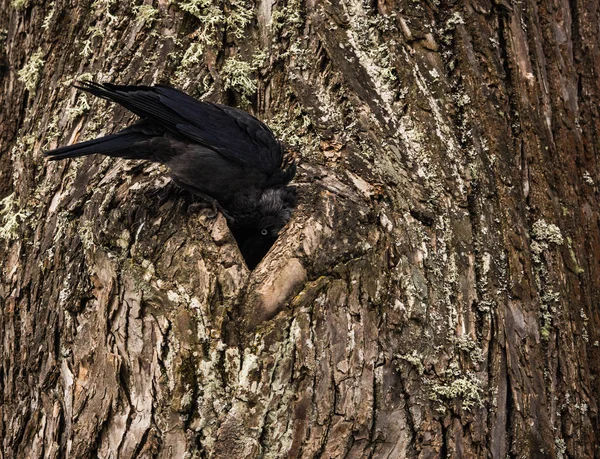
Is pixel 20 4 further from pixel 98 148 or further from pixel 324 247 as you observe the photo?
pixel 324 247

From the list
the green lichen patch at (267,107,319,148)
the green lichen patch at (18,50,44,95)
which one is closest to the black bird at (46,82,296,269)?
the green lichen patch at (267,107,319,148)

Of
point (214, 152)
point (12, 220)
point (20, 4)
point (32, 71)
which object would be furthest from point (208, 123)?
point (20, 4)

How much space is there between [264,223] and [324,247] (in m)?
0.64

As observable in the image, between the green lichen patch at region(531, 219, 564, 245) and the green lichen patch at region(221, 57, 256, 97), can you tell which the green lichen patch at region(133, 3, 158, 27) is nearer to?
the green lichen patch at region(221, 57, 256, 97)

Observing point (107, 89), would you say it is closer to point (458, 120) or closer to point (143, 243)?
point (143, 243)

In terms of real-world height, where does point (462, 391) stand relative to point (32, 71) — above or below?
below

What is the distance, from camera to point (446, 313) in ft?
9.00

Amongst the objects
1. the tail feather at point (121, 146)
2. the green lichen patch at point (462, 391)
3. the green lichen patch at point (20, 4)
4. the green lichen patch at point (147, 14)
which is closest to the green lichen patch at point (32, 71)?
the green lichen patch at point (20, 4)

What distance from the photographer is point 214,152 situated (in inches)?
124

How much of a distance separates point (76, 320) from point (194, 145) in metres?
0.91

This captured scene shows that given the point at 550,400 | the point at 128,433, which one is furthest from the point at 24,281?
the point at 550,400

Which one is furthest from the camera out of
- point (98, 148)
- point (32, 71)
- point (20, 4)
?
point (20, 4)

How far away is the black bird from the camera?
9.43 feet

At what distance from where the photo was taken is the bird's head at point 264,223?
10.1 ft
